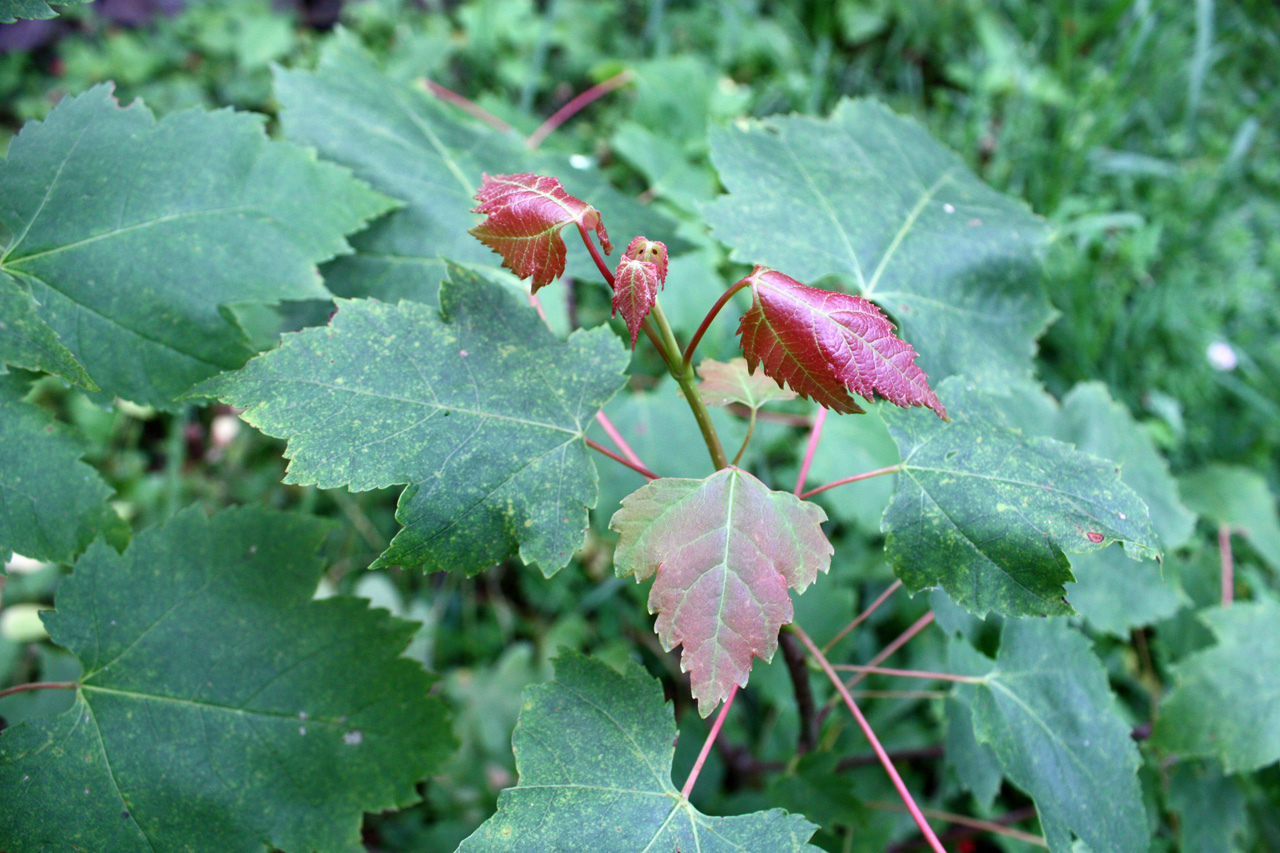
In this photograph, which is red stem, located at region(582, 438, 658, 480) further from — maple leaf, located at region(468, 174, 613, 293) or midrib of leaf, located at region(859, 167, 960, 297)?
midrib of leaf, located at region(859, 167, 960, 297)

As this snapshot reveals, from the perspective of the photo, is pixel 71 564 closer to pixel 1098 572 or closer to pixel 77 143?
pixel 77 143

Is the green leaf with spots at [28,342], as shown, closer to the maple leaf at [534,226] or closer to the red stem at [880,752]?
the maple leaf at [534,226]

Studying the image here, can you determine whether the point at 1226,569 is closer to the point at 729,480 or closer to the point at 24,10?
the point at 729,480

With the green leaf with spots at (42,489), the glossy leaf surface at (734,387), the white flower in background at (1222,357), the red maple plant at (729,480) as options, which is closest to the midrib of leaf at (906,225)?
the glossy leaf surface at (734,387)

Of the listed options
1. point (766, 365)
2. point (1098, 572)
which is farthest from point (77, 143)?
point (1098, 572)

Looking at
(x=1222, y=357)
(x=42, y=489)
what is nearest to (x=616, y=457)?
(x=42, y=489)
